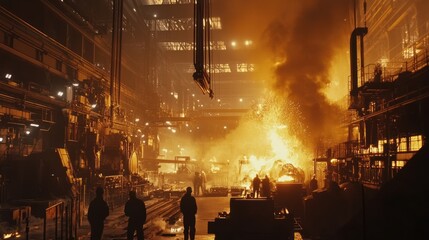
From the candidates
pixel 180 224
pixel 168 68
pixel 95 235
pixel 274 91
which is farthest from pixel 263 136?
pixel 95 235

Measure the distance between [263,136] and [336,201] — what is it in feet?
91.9

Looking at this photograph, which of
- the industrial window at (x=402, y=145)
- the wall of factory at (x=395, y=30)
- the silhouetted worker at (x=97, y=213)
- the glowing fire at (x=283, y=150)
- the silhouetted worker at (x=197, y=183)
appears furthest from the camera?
the silhouetted worker at (x=197, y=183)

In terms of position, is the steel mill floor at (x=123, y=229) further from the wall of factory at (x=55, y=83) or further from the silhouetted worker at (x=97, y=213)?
the wall of factory at (x=55, y=83)

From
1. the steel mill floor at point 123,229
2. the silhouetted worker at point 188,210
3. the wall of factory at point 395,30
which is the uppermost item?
the wall of factory at point 395,30

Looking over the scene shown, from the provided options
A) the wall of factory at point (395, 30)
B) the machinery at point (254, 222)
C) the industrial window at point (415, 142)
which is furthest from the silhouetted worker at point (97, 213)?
the wall of factory at point (395, 30)

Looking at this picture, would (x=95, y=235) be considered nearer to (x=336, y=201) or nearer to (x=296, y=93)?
(x=336, y=201)

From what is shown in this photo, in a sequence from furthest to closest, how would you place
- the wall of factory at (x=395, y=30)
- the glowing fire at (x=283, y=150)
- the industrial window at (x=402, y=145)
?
1. the wall of factory at (x=395, y=30)
2. the glowing fire at (x=283, y=150)
3. the industrial window at (x=402, y=145)

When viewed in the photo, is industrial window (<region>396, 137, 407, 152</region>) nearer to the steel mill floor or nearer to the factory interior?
the factory interior

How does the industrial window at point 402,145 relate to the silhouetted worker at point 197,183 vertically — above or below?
above

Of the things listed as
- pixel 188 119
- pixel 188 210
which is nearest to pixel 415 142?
pixel 188 210

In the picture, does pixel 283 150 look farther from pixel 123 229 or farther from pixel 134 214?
pixel 134 214

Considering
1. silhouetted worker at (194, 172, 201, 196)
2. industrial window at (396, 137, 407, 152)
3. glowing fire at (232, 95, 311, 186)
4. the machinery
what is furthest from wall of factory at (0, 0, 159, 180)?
industrial window at (396, 137, 407, 152)

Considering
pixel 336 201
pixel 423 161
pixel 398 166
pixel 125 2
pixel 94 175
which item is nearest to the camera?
pixel 423 161

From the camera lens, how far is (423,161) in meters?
6.77
